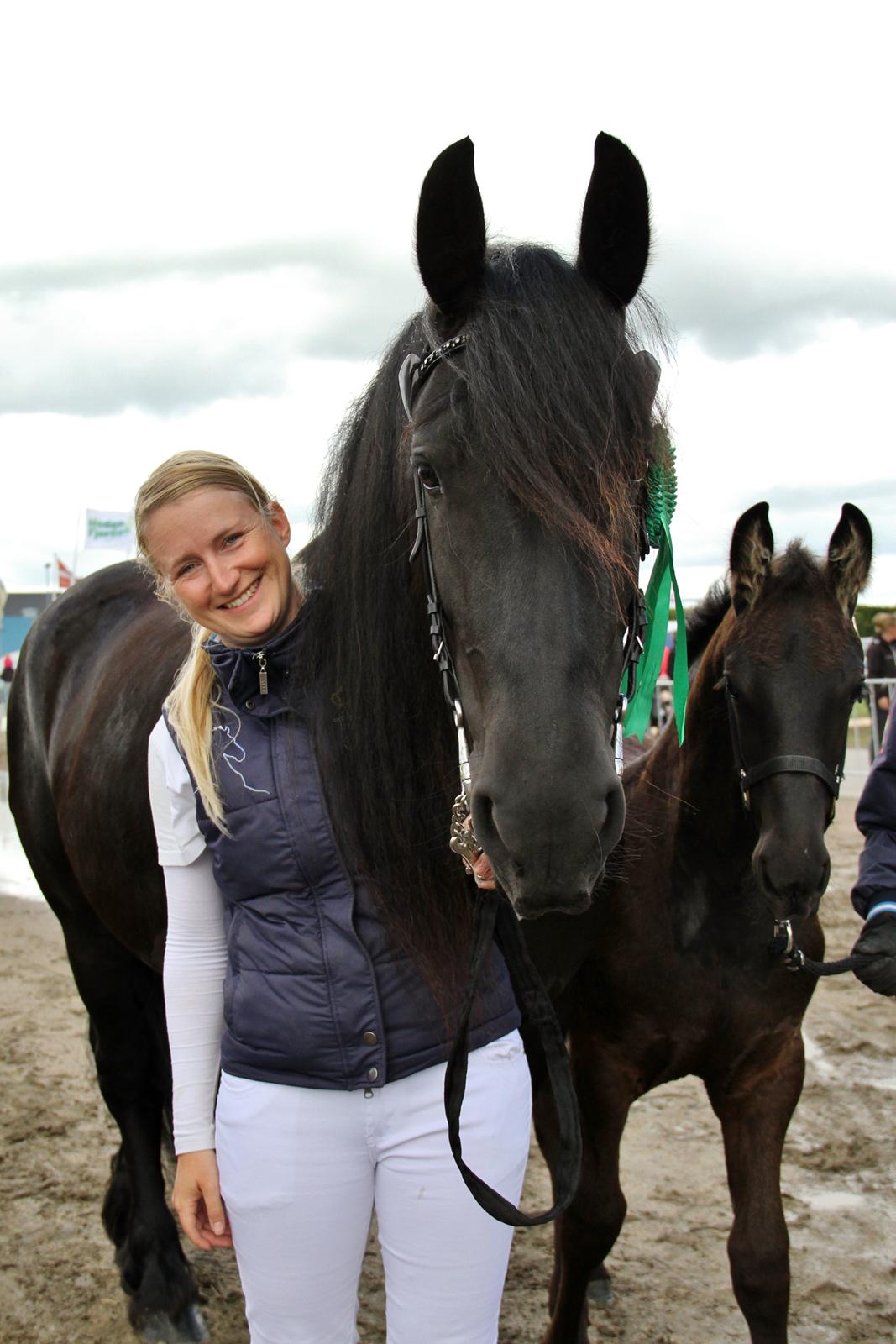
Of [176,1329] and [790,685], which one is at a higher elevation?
[790,685]

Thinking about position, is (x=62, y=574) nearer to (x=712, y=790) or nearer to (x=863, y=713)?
(x=863, y=713)

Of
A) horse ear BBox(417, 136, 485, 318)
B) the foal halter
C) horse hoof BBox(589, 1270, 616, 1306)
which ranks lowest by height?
horse hoof BBox(589, 1270, 616, 1306)

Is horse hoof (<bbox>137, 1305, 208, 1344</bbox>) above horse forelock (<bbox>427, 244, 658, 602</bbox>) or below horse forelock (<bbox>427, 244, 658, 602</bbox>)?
below

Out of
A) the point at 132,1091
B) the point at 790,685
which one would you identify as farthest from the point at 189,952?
the point at 132,1091

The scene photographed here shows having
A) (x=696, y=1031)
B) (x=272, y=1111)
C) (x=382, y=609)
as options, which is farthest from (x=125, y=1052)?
(x=382, y=609)

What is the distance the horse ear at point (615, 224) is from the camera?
65.1 inches

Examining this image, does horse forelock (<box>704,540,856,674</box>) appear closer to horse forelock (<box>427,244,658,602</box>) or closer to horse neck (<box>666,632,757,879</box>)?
horse neck (<box>666,632,757,879</box>)

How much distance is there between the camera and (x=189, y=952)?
1.87 m

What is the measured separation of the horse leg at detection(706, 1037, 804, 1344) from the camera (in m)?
2.61

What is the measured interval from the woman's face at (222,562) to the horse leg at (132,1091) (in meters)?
2.11

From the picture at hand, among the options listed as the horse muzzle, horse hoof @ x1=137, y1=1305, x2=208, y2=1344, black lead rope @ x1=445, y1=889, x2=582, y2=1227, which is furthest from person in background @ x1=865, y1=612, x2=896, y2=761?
the horse muzzle

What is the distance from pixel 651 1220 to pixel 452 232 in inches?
123

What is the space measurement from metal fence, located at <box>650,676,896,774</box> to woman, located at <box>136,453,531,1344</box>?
6185mm

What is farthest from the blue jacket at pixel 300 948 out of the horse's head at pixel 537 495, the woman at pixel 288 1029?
the horse's head at pixel 537 495
